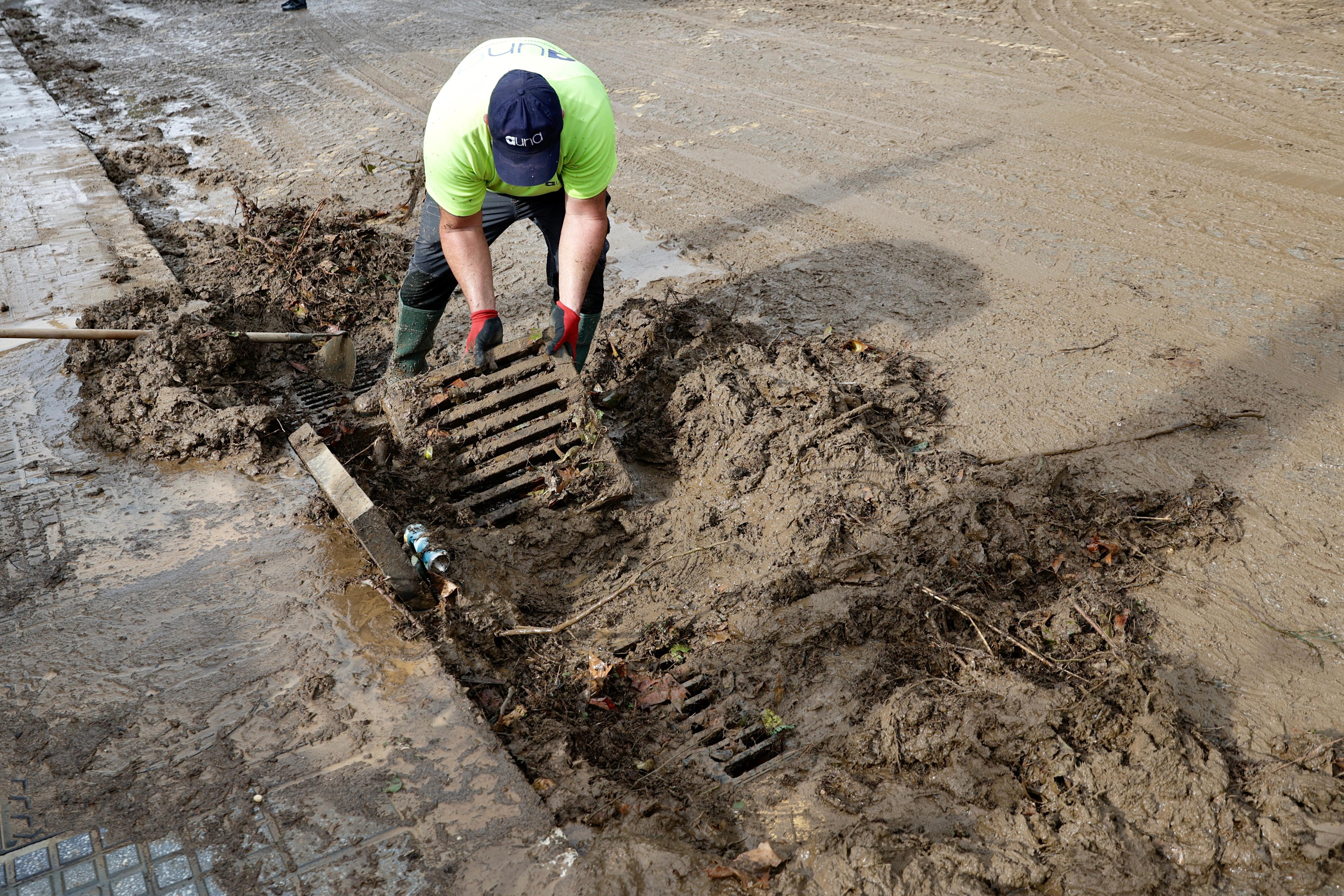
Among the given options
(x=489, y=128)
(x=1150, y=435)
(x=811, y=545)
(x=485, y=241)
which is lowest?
(x=811, y=545)

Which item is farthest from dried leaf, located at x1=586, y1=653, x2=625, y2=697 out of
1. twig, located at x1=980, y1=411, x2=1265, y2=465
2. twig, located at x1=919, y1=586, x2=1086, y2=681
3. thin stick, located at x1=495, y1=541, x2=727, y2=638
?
twig, located at x1=980, y1=411, x2=1265, y2=465

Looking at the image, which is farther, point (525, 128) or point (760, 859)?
point (525, 128)

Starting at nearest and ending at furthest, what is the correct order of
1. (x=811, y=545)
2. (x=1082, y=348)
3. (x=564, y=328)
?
(x=811, y=545)
(x=564, y=328)
(x=1082, y=348)

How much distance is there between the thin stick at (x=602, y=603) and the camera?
2740 millimetres

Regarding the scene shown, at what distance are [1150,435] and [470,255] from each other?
2963 mm

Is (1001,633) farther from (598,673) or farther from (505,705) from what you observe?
(505,705)

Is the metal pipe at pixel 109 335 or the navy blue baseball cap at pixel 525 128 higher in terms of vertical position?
the navy blue baseball cap at pixel 525 128

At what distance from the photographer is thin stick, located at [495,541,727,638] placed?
2.74 metres

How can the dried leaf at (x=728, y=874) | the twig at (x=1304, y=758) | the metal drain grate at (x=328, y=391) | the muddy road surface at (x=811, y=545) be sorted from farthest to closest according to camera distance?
the metal drain grate at (x=328, y=391)
the twig at (x=1304, y=758)
the muddy road surface at (x=811, y=545)
the dried leaf at (x=728, y=874)

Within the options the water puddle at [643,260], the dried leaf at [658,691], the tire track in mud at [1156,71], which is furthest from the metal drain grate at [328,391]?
the tire track in mud at [1156,71]

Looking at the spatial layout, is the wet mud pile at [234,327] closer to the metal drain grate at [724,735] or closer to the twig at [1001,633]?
the metal drain grate at [724,735]

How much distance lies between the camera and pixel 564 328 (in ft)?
11.6

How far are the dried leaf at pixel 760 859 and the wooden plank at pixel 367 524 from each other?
4.42ft

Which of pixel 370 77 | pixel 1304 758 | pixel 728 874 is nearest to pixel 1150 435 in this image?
pixel 1304 758
